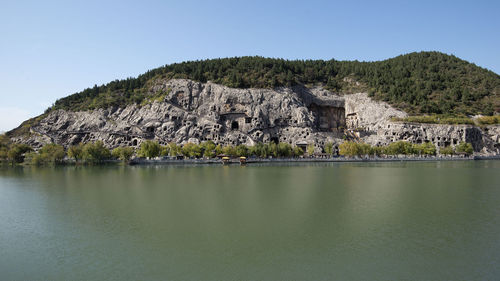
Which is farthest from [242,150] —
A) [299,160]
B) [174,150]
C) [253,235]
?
[253,235]

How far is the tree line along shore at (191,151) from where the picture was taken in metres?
77.4

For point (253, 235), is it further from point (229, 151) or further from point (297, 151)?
point (297, 151)

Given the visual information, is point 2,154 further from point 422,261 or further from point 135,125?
point 422,261

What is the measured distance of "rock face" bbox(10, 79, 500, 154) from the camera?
3632 inches

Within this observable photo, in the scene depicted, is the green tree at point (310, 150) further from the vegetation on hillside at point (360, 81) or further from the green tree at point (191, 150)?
the green tree at point (191, 150)

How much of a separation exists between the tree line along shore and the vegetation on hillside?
51.4 ft

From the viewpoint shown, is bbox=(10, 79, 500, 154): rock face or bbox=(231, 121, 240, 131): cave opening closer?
bbox=(10, 79, 500, 154): rock face

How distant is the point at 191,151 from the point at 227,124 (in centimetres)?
1813

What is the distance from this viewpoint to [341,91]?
4503 inches

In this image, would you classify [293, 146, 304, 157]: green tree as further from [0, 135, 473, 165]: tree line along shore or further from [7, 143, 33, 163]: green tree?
[7, 143, 33, 163]: green tree

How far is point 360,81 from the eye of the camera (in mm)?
115312

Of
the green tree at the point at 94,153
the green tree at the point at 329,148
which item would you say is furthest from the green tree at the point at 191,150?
Result: the green tree at the point at 329,148

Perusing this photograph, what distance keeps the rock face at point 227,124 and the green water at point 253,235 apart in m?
58.9

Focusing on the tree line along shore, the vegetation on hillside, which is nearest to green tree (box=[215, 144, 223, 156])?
the tree line along shore
